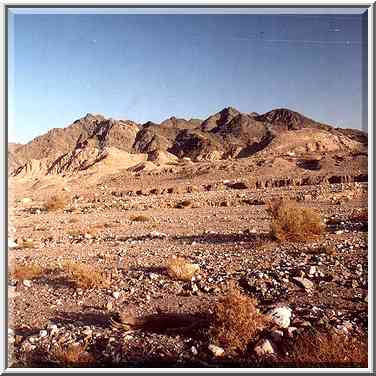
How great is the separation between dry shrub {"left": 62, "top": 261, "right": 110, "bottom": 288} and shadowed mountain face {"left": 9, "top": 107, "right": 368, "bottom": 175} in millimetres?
17576

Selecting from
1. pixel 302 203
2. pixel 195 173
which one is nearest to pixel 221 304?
pixel 302 203

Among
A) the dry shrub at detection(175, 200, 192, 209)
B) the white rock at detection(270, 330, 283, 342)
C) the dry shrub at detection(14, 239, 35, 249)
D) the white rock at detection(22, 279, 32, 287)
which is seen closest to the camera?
the white rock at detection(270, 330, 283, 342)

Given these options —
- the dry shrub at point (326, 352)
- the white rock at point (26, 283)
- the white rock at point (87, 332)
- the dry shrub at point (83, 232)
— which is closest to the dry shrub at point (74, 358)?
the white rock at point (87, 332)

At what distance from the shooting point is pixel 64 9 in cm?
467

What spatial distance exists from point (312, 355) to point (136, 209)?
10.00 meters

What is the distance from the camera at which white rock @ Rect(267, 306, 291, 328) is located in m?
4.64

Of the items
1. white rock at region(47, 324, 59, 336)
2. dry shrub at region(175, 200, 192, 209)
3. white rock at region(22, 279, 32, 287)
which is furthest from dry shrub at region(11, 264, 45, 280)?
dry shrub at region(175, 200, 192, 209)

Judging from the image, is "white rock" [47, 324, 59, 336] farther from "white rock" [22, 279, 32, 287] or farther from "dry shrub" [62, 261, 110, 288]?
"white rock" [22, 279, 32, 287]

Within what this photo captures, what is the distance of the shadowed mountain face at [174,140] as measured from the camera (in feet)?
85.1

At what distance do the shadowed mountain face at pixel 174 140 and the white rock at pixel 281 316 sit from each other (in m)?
18.6

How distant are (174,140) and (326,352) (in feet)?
111

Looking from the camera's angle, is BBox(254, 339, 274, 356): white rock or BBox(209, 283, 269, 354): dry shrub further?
BBox(209, 283, 269, 354): dry shrub

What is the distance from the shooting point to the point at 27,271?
6.57 meters

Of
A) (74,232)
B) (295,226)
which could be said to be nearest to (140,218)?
(74,232)
